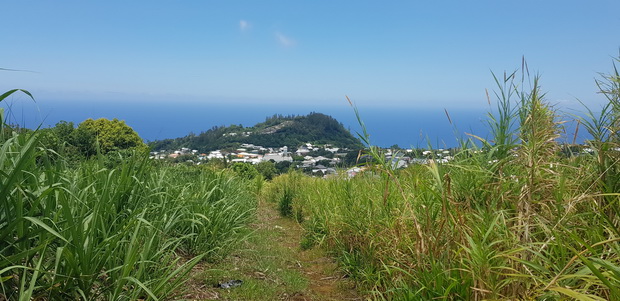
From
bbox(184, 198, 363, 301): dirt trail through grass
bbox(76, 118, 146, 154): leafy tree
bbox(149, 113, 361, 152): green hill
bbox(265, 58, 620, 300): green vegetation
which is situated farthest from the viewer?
bbox(149, 113, 361, 152): green hill

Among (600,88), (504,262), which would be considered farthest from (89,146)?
(600,88)

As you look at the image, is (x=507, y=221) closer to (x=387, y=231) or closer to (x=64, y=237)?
(x=387, y=231)

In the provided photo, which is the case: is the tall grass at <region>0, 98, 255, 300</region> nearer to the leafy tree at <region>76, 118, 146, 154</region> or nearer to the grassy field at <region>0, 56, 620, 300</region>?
the grassy field at <region>0, 56, 620, 300</region>

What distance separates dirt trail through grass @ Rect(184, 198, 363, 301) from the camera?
11.6 ft

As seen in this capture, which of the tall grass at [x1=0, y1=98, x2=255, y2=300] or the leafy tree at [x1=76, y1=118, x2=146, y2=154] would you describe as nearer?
the tall grass at [x1=0, y1=98, x2=255, y2=300]

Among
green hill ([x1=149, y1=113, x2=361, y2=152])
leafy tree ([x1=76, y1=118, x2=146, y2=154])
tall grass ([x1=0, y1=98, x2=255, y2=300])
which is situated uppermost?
tall grass ([x1=0, y1=98, x2=255, y2=300])

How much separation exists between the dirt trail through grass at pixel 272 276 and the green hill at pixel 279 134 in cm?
3261

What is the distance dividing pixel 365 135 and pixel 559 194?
145cm

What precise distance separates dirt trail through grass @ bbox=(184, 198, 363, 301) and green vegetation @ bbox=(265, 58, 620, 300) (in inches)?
10.6

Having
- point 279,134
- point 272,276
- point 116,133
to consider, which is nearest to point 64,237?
point 272,276

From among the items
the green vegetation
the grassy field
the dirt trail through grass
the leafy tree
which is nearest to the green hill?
the leafy tree

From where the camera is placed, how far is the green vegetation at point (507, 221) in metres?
2.20

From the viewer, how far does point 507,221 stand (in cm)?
250

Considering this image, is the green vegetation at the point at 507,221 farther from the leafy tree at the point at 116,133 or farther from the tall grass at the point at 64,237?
the leafy tree at the point at 116,133
